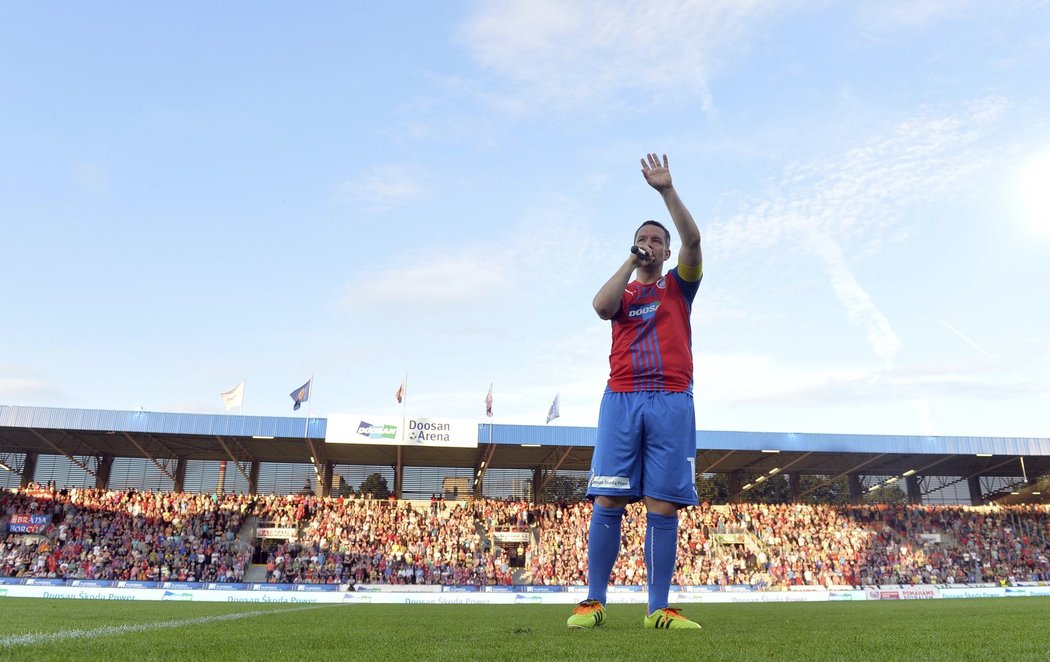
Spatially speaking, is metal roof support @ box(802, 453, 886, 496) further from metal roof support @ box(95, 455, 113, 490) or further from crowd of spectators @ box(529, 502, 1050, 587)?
metal roof support @ box(95, 455, 113, 490)

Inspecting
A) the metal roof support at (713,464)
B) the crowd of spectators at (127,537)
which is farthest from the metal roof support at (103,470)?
the metal roof support at (713,464)

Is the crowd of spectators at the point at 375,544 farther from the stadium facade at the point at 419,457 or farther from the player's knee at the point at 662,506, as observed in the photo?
the player's knee at the point at 662,506

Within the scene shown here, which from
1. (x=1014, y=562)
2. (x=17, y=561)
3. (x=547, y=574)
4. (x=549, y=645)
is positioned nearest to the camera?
(x=549, y=645)

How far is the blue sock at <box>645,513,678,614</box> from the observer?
428cm

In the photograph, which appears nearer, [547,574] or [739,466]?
[547,574]

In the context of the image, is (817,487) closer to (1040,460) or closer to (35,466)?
(1040,460)

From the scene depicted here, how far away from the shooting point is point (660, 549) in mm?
4352

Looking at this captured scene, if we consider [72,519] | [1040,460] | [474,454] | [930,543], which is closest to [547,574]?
[474,454]

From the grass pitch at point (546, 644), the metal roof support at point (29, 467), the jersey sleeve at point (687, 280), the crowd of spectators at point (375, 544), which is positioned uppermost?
the jersey sleeve at point (687, 280)

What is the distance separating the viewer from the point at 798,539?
89.1 ft

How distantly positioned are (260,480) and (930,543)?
1058 inches

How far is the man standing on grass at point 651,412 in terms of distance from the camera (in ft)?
13.8

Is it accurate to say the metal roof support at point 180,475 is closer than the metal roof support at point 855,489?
Yes

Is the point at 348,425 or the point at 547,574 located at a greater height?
the point at 348,425
